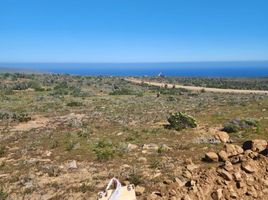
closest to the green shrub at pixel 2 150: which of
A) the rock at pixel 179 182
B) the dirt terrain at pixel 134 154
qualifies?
the dirt terrain at pixel 134 154

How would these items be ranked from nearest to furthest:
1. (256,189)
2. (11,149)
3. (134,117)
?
(256,189) < (11,149) < (134,117)

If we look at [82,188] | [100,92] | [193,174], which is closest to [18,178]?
[82,188]

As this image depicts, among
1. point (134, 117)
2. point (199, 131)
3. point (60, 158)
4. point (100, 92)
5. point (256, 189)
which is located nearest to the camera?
point (256, 189)

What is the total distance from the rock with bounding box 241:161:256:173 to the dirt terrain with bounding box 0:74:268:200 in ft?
0.10

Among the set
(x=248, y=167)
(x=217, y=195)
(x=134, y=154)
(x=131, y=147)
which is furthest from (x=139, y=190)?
(x=131, y=147)

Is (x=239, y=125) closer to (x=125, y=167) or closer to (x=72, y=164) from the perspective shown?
(x=125, y=167)

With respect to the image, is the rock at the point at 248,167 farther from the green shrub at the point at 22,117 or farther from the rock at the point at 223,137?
the green shrub at the point at 22,117

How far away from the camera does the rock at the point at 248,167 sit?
1077cm

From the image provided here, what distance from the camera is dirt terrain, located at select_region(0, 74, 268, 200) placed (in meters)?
10.7

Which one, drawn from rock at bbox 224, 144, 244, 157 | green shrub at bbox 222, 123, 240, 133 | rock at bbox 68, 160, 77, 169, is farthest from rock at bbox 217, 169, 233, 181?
green shrub at bbox 222, 123, 240, 133

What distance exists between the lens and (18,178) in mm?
12992

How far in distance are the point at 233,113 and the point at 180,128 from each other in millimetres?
8003

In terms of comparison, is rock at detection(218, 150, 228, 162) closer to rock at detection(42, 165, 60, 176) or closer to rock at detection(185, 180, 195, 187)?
rock at detection(185, 180, 195, 187)

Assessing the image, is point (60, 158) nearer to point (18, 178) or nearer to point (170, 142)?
point (18, 178)
